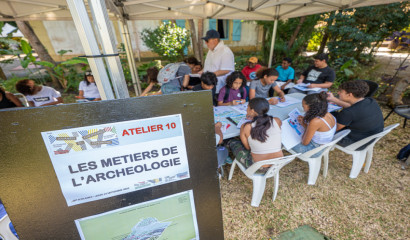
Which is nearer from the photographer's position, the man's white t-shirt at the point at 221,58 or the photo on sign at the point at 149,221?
the photo on sign at the point at 149,221

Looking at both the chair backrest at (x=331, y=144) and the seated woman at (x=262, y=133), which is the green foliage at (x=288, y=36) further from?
the seated woman at (x=262, y=133)

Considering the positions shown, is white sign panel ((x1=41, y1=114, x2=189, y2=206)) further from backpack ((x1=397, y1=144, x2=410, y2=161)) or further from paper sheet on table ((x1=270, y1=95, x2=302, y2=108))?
backpack ((x1=397, y1=144, x2=410, y2=161))

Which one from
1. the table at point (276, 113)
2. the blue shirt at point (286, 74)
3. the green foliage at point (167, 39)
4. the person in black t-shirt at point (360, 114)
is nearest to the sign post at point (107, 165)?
the table at point (276, 113)

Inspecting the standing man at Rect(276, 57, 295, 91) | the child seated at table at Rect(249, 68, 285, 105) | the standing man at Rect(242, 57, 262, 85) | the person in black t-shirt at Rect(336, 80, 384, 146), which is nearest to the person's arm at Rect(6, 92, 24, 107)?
the child seated at table at Rect(249, 68, 285, 105)

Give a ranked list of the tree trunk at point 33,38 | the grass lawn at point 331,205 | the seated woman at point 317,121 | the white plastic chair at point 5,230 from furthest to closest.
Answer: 1. the tree trunk at point 33,38
2. the seated woman at point 317,121
3. the grass lawn at point 331,205
4. the white plastic chair at point 5,230

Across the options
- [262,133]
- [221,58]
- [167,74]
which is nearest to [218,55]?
[221,58]

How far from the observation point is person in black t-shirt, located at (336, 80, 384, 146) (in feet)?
7.40

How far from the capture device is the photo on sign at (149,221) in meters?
0.83

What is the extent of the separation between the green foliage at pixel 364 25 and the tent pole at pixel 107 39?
8.23 metres

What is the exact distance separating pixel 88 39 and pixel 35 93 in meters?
3.54

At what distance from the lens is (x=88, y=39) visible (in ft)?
3.12

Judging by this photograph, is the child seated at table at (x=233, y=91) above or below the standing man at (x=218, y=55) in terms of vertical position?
below

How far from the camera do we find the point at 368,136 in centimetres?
237

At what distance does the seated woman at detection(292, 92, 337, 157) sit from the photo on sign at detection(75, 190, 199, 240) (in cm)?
191
